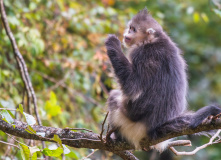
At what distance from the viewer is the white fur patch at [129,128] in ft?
10.3

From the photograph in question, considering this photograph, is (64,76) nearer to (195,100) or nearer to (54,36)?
(54,36)

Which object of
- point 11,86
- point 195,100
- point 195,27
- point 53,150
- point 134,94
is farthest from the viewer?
point 195,27

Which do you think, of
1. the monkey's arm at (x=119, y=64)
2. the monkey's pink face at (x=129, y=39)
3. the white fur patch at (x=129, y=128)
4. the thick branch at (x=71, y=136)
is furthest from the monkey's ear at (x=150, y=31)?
the thick branch at (x=71, y=136)

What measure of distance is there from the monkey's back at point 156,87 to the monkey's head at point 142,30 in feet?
1.13

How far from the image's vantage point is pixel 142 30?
12.7ft

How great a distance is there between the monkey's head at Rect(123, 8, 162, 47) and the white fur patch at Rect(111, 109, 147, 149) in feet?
2.81

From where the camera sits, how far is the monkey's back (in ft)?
10.5

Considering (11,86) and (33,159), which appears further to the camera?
(11,86)

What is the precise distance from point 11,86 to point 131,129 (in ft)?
7.56

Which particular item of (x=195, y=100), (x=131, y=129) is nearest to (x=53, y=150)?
(x=131, y=129)

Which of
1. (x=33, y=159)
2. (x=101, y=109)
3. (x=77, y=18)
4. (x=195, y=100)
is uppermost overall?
(x=77, y=18)

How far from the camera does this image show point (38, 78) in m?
5.27

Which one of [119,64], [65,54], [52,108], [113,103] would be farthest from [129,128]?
[65,54]

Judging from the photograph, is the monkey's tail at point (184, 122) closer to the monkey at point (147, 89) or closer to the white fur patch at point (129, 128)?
the monkey at point (147, 89)
